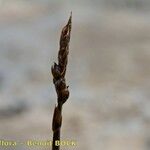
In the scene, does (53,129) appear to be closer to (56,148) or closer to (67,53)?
(56,148)

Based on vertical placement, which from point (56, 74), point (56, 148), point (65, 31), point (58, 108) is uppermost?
point (65, 31)

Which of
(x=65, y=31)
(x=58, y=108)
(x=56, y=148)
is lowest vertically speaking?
(x=56, y=148)

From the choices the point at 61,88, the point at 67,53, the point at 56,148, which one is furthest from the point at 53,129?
the point at 67,53

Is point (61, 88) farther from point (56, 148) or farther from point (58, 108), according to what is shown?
point (56, 148)

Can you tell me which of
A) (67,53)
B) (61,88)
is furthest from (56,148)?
(67,53)

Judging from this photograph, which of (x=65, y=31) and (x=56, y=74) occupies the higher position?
(x=65, y=31)

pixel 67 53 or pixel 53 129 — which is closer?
pixel 67 53

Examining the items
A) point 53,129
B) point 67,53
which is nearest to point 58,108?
point 53,129

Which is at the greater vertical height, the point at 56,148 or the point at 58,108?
the point at 58,108
